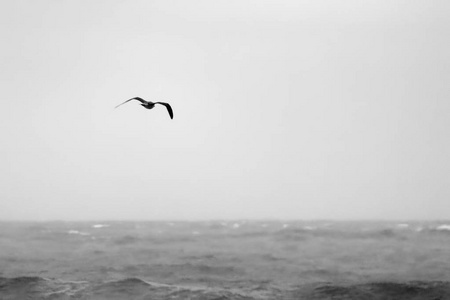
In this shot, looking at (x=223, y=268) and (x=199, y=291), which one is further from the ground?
(x=223, y=268)

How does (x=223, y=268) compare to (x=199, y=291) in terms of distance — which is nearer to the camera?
(x=199, y=291)

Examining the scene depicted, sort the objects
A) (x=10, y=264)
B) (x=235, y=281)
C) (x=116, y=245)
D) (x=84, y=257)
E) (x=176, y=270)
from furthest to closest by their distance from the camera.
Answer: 1. (x=116, y=245)
2. (x=84, y=257)
3. (x=10, y=264)
4. (x=176, y=270)
5. (x=235, y=281)

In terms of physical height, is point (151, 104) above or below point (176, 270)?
above

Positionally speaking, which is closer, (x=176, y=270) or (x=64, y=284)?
(x=64, y=284)

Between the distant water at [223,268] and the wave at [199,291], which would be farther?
the distant water at [223,268]

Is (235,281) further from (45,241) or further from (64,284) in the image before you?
(45,241)

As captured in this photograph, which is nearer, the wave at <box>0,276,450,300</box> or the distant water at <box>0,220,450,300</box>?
the wave at <box>0,276,450,300</box>

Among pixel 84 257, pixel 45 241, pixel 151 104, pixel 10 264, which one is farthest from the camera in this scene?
pixel 45 241

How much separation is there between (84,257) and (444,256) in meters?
24.6

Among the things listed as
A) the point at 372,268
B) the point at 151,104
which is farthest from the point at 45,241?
the point at 151,104

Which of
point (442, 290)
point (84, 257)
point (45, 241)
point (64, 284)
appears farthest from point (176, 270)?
point (45, 241)

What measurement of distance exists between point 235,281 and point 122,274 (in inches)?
237

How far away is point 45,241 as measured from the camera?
48.8 meters

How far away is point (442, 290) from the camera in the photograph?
23578 millimetres
